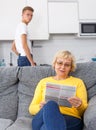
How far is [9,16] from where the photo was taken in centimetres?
368

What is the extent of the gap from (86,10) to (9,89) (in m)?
2.11

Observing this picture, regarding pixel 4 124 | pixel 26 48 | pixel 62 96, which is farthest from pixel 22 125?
pixel 26 48

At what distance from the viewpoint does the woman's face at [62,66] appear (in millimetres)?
2031

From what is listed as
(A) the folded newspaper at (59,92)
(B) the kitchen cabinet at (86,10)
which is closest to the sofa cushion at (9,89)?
(A) the folded newspaper at (59,92)

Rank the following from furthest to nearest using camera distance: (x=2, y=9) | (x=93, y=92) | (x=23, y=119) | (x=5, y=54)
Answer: (x=5, y=54), (x=2, y=9), (x=93, y=92), (x=23, y=119)

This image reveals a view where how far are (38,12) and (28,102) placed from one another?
1933 mm

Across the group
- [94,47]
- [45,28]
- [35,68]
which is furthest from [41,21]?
[35,68]

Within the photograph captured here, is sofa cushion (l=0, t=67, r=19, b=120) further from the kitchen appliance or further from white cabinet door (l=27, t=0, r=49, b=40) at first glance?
the kitchen appliance

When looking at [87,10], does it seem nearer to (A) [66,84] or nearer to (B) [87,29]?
(B) [87,29]

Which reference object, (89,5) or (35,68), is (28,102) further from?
(89,5)

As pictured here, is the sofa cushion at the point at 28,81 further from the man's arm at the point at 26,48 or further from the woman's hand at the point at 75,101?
the man's arm at the point at 26,48

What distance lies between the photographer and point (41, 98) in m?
2.00

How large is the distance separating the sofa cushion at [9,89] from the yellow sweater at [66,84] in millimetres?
282

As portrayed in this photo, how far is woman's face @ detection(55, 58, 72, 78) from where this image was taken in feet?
6.66
